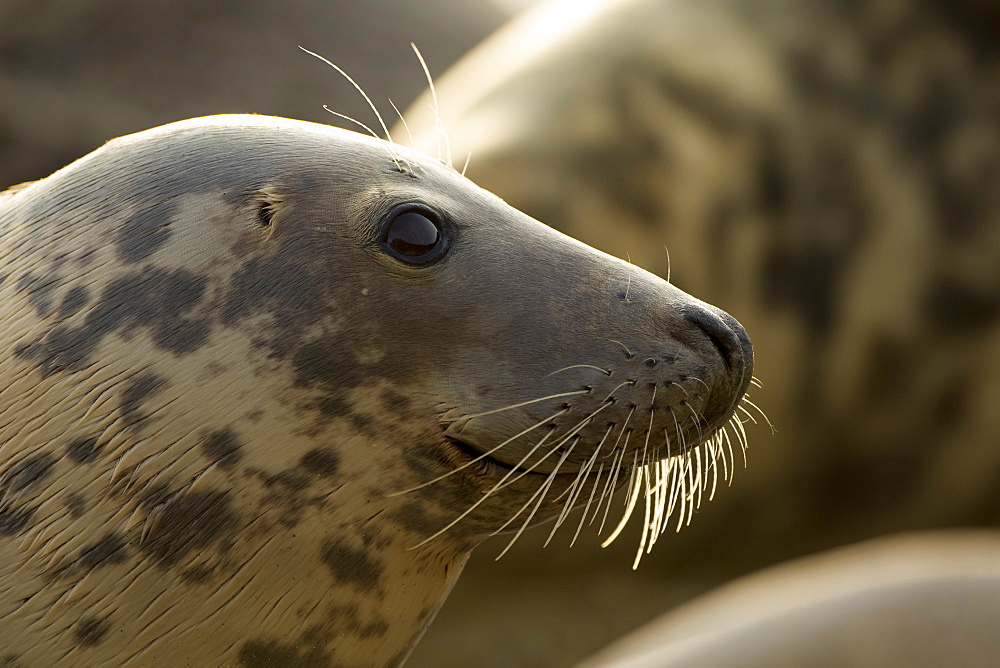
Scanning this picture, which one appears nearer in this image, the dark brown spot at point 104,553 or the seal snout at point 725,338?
the dark brown spot at point 104,553

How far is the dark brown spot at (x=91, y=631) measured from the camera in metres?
1.24

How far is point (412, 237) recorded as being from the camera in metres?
1.31

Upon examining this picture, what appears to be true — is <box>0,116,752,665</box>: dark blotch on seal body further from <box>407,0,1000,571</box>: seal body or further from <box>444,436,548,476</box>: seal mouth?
<box>407,0,1000,571</box>: seal body

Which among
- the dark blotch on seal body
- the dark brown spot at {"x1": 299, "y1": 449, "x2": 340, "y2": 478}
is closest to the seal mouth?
the dark blotch on seal body

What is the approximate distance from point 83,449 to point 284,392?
220 mm

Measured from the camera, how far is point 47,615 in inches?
48.8

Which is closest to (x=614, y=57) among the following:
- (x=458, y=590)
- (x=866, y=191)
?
(x=866, y=191)

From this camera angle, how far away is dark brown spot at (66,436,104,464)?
1237 mm

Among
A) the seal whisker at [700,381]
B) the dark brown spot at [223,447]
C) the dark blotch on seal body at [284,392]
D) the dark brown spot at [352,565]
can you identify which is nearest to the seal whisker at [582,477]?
the dark blotch on seal body at [284,392]

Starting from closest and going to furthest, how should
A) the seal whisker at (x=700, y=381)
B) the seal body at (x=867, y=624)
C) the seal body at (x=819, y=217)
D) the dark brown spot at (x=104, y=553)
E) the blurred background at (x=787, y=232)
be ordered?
the seal body at (x=867, y=624) < the dark brown spot at (x=104, y=553) < the seal whisker at (x=700, y=381) < the blurred background at (x=787, y=232) < the seal body at (x=819, y=217)

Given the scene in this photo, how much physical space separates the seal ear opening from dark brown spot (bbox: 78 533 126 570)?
1.21 feet

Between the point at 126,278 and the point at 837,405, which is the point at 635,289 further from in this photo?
the point at 837,405

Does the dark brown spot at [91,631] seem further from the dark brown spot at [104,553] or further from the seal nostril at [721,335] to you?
the seal nostril at [721,335]

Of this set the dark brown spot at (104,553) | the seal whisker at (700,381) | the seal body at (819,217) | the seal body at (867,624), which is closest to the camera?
the seal body at (867,624)
